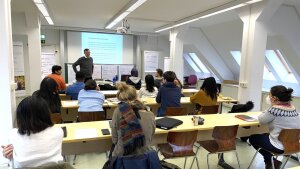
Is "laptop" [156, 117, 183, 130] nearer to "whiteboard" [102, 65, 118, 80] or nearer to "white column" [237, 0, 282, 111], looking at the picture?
"white column" [237, 0, 282, 111]

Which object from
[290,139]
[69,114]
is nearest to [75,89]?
[69,114]

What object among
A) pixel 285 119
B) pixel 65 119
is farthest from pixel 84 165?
pixel 285 119

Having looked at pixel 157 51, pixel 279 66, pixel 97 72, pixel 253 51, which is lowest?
pixel 97 72

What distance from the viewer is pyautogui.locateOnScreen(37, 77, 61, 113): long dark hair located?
10.8 feet

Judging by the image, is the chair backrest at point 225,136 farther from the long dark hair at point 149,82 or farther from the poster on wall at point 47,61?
the poster on wall at point 47,61

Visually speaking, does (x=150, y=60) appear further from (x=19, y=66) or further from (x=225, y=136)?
(x=225, y=136)

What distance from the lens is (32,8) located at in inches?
217

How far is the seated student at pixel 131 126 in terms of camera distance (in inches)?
78.6

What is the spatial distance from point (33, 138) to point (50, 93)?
187 centimetres

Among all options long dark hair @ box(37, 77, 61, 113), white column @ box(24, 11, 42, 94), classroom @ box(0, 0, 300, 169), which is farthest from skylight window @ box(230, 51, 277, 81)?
long dark hair @ box(37, 77, 61, 113)

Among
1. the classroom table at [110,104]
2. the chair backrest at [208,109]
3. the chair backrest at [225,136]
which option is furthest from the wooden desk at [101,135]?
the classroom table at [110,104]

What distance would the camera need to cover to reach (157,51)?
425 inches

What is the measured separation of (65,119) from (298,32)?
580cm

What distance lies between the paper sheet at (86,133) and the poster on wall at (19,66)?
494 cm
